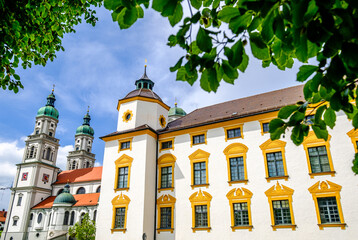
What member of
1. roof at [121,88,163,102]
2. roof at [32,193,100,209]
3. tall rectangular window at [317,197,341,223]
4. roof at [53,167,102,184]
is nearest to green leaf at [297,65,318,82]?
tall rectangular window at [317,197,341,223]

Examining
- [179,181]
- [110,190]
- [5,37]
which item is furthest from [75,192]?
[5,37]

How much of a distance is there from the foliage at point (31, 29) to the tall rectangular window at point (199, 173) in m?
14.7

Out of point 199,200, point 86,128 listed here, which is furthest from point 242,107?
point 86,128

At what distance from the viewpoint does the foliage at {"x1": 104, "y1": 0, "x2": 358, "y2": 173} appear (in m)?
1.56

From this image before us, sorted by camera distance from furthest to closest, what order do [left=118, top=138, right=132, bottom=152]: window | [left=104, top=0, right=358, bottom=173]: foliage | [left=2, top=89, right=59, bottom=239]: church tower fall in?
1. [left=2, top=89, right=59, bottom=239]: church tower
2. [left=118, top=138, right=132, bottom=152]: window
3. [left=104, top=0, right=358, bottom=173]: foliage

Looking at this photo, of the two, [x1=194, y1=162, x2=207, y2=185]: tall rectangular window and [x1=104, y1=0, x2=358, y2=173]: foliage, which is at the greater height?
[x1=194, y1=162, x2=207, y2=185]: tall rectangular window

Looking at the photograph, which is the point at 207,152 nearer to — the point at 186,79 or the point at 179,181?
the point at 179,181

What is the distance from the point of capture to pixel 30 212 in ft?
160

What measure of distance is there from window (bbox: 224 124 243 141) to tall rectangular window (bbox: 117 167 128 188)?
9.01 metres

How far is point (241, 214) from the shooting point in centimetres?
1723

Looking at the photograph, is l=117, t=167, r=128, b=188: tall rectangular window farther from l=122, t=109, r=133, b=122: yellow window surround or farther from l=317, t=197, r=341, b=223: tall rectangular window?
l=317, t=197, r=341, b=223: tall rectangular window

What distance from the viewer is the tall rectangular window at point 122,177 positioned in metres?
21.0

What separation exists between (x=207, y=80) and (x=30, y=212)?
191 ft

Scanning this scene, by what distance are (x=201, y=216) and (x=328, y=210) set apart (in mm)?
8281
